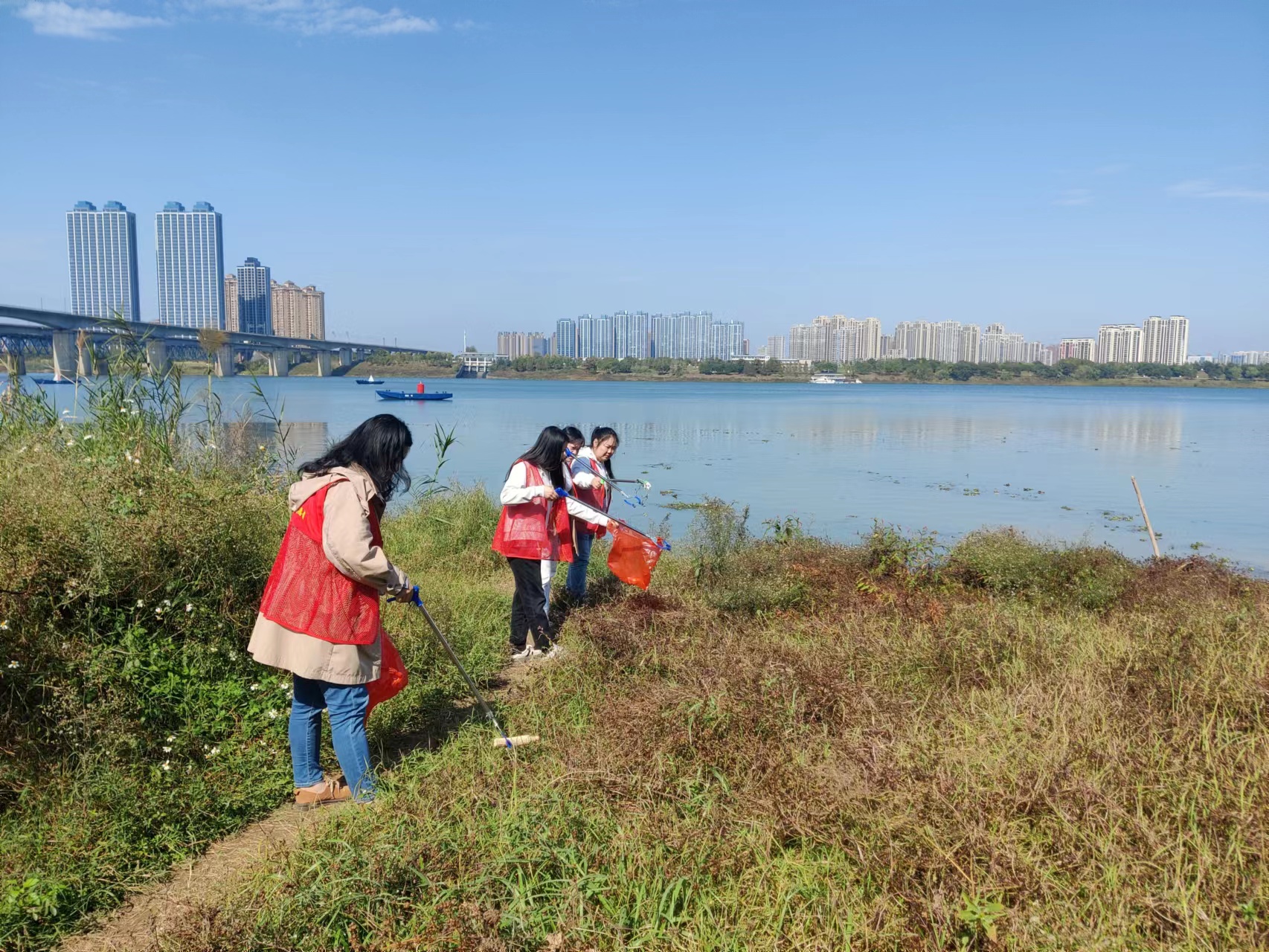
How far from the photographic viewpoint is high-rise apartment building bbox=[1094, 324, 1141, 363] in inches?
6294

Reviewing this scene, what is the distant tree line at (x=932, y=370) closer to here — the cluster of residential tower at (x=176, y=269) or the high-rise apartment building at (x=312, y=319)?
the high-rise apartment building at (x=312, y=319)

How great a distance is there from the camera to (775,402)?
218 feet

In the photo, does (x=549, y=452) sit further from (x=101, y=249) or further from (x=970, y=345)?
(x=970, y=345)

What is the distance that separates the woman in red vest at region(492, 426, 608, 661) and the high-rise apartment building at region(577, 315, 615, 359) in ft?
607

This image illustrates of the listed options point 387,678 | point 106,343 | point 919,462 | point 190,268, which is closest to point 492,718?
point 387,678

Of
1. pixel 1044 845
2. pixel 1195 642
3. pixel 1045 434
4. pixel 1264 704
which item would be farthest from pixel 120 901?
pixel 1045 434

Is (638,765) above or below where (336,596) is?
below

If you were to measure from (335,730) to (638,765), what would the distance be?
4.39ft

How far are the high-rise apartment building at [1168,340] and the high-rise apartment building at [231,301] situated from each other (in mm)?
156247

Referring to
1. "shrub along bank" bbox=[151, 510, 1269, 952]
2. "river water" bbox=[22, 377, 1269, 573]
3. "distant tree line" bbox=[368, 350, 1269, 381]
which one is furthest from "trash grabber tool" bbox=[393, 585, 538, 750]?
"distant tree line" bbox=[368, 350, 1269, 381]

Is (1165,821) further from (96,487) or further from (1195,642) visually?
(96,487)

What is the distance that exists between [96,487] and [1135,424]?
47369 millimetres

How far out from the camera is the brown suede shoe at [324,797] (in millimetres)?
3865

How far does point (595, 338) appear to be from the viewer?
642 feet
